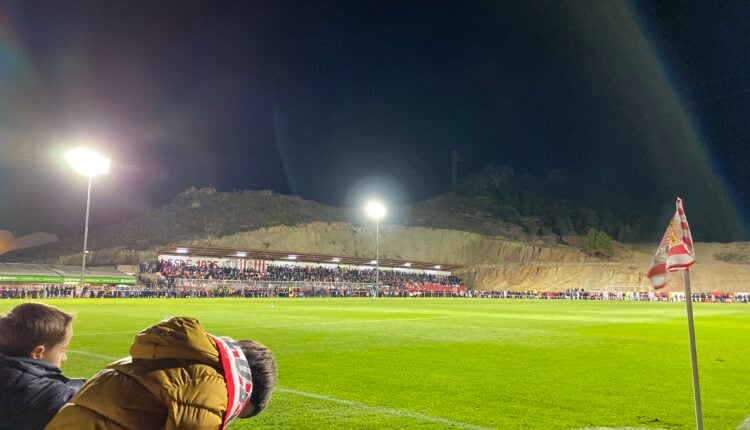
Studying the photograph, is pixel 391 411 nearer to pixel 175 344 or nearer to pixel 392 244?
pixel 175 344

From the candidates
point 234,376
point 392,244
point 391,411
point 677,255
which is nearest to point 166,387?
point 234,376

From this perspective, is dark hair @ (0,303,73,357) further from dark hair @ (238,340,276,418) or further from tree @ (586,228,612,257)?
tree @ (586,228,612,257)

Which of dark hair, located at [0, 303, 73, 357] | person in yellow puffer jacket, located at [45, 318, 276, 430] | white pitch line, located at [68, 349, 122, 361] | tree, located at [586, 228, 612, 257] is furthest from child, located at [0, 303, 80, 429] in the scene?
tree, located at [586, 228, 612, 257]

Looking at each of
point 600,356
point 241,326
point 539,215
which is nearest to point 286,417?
point 600,356

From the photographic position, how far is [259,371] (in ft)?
7.45

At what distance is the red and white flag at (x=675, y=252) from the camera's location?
5.48 meters

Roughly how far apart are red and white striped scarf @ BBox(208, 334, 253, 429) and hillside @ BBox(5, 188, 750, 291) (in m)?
91.2

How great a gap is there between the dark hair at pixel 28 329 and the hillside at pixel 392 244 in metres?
90.3

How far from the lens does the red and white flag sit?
548 cm

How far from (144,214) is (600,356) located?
4925 inches

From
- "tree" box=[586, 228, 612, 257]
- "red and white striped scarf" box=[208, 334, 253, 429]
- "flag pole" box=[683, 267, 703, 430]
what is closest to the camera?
"red and white striped scarf" box=[208, 334, 253, 429]

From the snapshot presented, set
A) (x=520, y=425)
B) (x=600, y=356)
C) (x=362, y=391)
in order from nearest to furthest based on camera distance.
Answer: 1. (x=520, y=425)
2. (x=362, y=391)
3. (x=600, y=356)

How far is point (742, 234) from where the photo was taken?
16788cm

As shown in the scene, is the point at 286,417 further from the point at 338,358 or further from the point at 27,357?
the point at 338,358
